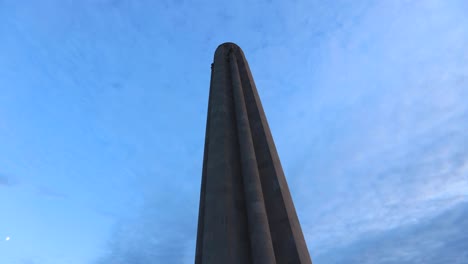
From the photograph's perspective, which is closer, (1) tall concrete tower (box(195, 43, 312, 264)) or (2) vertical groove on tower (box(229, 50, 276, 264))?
(2) vertical groove on tower (box(229, 50, 276, 264))

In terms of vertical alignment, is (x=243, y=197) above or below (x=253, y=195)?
above

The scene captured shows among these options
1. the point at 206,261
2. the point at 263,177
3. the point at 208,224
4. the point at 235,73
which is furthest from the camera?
the point at 235,73

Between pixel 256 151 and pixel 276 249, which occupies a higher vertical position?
pixel 256 151

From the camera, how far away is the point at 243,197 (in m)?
12.7

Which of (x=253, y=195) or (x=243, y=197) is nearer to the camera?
(x=253, y=195)

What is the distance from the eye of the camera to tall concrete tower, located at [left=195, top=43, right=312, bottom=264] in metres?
10.5

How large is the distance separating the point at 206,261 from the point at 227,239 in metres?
1.07

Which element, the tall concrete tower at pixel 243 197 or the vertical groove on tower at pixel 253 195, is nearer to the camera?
the vertical groove on tower at pixel 253 195

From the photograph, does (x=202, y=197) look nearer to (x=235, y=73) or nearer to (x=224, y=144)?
(x=224, y=144)

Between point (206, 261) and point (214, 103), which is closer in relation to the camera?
point (206, 261)

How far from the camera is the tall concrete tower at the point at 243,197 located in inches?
414

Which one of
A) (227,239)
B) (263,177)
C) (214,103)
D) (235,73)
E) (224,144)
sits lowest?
(227,239)

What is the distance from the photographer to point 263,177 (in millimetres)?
13508

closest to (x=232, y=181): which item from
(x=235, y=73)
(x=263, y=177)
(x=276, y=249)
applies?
(x=263, y=177)
